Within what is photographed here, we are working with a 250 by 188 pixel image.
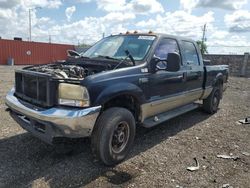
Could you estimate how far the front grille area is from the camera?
3686 millimetres

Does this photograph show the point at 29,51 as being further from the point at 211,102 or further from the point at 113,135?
the point at 113,135

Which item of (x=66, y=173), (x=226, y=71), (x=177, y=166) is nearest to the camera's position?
(x=66, y=173)

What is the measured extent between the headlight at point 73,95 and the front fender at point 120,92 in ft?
0.62

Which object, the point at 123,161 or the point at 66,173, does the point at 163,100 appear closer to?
the point at 123,161

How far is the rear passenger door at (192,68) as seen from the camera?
19.5 feet

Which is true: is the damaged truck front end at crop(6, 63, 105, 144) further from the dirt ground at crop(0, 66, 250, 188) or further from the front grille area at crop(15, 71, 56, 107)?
the dirt ground at crop(0, 66, 250, 188)

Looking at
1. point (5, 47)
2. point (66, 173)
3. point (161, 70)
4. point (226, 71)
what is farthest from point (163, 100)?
point (5, 47)

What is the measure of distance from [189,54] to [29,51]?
85.4 ft

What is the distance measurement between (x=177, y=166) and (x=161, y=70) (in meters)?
1.66

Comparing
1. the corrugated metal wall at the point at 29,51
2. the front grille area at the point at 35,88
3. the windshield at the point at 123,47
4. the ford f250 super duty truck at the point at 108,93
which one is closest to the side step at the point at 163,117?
the ford f250 super duty truck at the point at 108,93

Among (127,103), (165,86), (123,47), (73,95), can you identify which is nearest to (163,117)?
(165,86)

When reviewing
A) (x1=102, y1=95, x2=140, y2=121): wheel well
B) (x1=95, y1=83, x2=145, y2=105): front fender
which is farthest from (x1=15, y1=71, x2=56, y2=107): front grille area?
(x1=102, y1=95, x2=140, y2=121): wheel well

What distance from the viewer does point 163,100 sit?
5121 millimetres

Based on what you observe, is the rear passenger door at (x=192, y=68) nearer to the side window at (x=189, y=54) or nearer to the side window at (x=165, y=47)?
the side window at (x=189, y=54)
